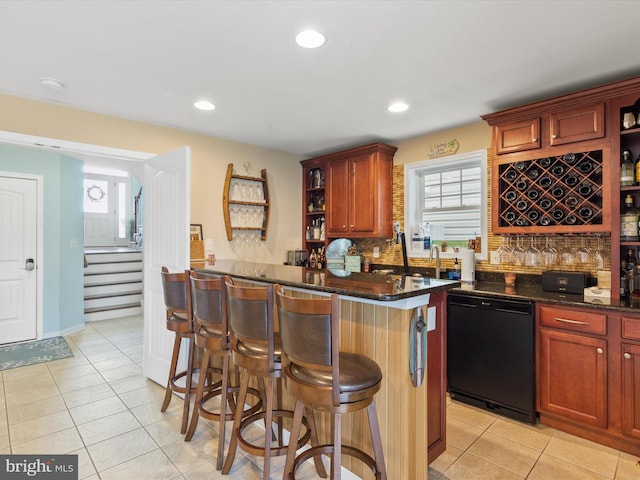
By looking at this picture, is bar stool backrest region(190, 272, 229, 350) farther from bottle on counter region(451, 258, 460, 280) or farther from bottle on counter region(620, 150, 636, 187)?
bottle on counter region(620, 150, 636, 187)

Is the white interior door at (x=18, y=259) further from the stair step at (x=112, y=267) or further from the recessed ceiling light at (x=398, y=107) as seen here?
the recessed ceiling light at (x=398, y=107)

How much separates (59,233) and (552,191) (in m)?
5.76

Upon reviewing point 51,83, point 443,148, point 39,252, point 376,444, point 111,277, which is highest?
point 51,83

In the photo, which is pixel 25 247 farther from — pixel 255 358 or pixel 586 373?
pixel 586 373

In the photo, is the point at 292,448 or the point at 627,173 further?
the point at 627,173

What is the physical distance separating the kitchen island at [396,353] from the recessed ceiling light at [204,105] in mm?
1908

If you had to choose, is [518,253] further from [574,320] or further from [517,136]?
[517,136]

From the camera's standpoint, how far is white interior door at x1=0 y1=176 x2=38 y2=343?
4.30 metres

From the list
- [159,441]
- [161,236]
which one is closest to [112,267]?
[161,236]

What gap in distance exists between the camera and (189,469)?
6.59 feet

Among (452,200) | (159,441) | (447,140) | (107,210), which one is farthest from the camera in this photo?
(107,210)

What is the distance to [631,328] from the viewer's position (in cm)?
217

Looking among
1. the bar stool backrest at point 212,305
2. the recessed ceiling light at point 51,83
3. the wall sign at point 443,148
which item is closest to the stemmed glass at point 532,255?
the wall sign at point 443,148

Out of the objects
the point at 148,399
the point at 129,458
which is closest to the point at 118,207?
the point at 148,399
